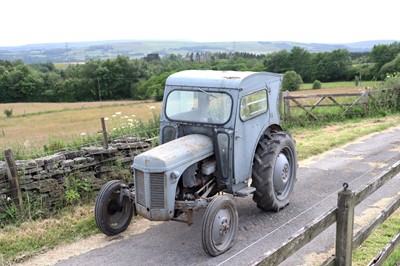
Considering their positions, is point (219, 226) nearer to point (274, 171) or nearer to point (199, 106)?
point (274, 171)

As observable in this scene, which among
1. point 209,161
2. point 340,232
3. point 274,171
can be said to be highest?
point 340,232

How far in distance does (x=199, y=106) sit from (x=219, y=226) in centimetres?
192

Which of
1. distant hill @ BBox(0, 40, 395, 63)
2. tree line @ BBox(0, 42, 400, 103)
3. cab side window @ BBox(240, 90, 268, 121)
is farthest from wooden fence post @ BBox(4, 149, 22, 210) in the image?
distant hill @ BBox(0, 40, 395, 63)

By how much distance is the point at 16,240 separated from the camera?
20.3 ft

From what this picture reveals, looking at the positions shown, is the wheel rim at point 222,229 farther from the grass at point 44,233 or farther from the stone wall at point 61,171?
the stone wall at point 61,171

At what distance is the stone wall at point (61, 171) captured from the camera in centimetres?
706

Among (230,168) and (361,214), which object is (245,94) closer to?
(230,168)

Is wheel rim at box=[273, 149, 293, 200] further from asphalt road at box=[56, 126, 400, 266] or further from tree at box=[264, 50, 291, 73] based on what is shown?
tree at box=[264, 50, 291, 73]

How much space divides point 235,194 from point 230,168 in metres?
0.44

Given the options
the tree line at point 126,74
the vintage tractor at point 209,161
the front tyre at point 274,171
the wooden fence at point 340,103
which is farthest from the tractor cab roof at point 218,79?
the tree line at point 126,74

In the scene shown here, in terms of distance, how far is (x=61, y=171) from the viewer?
24.6ft

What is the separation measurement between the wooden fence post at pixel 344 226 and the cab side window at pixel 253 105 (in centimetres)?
301

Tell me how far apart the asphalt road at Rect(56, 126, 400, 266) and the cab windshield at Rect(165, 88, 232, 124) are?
1.71 meters

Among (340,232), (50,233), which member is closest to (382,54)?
(50,233)
